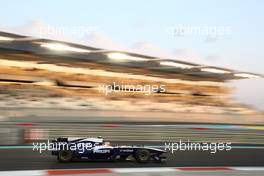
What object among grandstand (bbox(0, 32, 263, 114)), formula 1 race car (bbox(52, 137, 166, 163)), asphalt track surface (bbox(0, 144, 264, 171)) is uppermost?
grandstand (bbox(0, 32, 263, 114))

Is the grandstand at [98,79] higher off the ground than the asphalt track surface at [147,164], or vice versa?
the grandstand at [98,79]

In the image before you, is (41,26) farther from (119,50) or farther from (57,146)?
(57,146)

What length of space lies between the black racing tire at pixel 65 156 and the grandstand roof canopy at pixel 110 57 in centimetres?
110

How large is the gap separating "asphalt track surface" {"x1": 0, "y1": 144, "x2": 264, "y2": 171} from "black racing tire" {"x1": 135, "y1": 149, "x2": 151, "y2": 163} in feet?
0.24

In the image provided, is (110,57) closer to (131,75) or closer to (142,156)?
(131,75)

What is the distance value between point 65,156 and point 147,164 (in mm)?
984

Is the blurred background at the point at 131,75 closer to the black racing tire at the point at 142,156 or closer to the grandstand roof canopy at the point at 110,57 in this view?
the grandstand roof canopy at the point at 110,57

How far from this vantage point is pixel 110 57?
16.2ft

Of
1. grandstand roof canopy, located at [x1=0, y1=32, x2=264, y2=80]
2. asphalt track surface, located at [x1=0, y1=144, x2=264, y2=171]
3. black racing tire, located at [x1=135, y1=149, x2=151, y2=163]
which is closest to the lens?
grandstand roof canopy, located at [x1=0, y1=32, x2=264, y2=80]

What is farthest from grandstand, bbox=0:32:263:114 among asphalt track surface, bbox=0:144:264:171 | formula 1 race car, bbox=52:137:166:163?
asphalt track surface, bbox=0:144:264:171

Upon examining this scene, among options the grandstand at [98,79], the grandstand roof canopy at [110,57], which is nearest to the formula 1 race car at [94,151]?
the grandstand at [98,79]

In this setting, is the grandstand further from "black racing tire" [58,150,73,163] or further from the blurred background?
"black racing tire" [58,150,73,163]

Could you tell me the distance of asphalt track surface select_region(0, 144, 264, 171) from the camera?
489cm

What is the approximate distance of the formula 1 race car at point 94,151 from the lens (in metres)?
4.95
